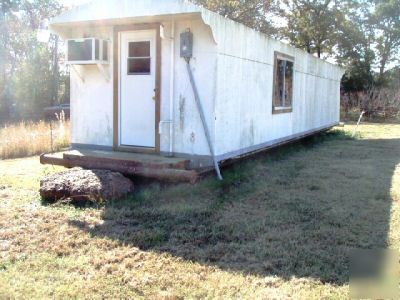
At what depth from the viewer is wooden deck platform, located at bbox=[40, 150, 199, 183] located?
19.3ft

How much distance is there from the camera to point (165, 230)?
4.61 meters

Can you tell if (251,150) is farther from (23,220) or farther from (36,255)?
(36,255)

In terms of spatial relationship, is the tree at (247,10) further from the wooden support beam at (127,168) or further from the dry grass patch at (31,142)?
the wooden support beam at (127,168)

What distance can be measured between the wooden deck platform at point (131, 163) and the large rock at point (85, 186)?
0.92ft

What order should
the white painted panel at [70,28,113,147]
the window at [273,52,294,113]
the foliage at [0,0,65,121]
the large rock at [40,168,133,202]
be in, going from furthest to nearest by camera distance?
the foliage at [0,0,65,121] → the window at [273,52,294,113] → the white painted panel at [70,28,113,147] → the large rock at [40,168,133,202]

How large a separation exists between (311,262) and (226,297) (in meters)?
0.93

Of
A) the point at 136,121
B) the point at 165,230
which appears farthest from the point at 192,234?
the point at 136,121

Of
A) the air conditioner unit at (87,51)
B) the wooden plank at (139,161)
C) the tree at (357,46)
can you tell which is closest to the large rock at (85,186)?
the wooden plank at (139,161)

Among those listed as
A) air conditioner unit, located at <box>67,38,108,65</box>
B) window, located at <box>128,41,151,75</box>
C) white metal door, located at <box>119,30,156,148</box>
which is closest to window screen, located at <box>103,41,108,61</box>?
air conditioner unit, located at <box>67,38,108,65</box>

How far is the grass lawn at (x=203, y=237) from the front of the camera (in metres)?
3.42

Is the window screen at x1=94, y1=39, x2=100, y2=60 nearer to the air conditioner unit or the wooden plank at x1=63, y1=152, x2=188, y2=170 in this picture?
the air conditioner unit

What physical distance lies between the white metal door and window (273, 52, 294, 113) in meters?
2.86

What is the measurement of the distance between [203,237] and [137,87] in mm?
3131

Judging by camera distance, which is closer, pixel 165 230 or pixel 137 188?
pixel 165 230
